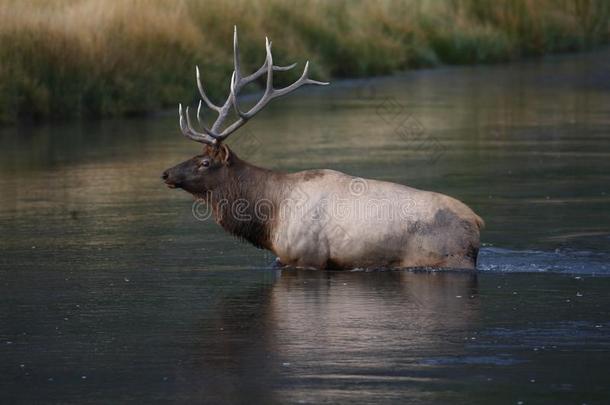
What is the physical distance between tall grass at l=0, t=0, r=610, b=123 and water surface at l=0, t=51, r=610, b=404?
409 cm

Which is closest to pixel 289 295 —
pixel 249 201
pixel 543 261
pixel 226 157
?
pixel 249 201

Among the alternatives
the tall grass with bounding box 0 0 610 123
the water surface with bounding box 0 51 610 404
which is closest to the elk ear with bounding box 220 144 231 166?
the water surface with bounding box 0 51 610 404

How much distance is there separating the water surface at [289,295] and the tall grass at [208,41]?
4.09 meters

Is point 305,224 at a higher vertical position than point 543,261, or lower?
higher

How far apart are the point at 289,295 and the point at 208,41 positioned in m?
20.3

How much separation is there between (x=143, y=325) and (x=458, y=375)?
7.86 feet

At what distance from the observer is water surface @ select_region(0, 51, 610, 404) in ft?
30.0

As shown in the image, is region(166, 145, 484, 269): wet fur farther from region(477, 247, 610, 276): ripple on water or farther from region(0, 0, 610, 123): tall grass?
region(0, 0, 610, 123): tall grass

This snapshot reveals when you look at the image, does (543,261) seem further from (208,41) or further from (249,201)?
(208,41)

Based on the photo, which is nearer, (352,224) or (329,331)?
(329,331)

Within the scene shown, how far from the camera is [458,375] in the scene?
30.2ft

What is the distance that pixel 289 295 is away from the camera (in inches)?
470

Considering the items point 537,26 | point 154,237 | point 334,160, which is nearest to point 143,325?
point 154,237

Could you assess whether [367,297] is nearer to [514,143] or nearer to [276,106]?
[514,143]
